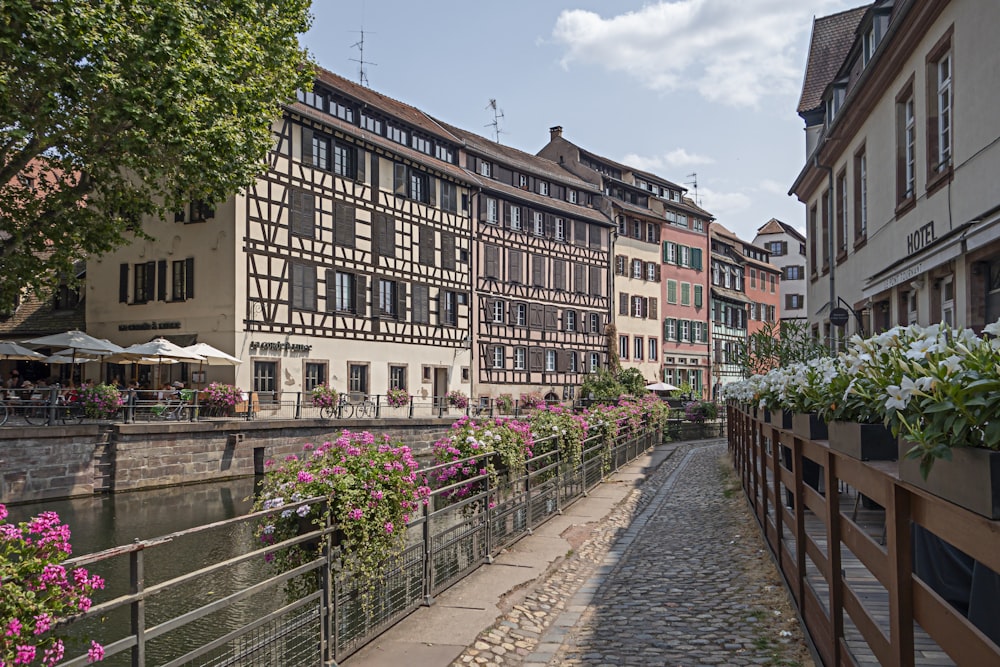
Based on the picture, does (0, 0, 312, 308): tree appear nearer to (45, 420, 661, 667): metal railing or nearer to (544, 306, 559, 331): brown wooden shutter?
(45, 420, 661, 667): metal railing

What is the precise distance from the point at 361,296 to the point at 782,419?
25.6m

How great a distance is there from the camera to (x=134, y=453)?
20469 mm

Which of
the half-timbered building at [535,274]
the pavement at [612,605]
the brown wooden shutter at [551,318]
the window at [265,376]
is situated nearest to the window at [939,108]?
the pavement at [612,605]

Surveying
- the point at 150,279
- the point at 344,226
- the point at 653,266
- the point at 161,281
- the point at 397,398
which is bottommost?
the point at 397,398

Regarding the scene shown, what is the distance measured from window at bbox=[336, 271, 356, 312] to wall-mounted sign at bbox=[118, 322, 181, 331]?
531cm

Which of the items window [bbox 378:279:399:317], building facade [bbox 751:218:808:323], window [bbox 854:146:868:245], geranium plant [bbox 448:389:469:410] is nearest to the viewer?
window [bbox 854:146:868:245]

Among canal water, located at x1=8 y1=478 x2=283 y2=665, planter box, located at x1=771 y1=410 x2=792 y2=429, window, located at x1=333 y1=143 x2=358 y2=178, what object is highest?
window, located at x1=333 y1=143 x2=358 y2=178

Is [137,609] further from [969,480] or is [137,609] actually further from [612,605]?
[612,605]

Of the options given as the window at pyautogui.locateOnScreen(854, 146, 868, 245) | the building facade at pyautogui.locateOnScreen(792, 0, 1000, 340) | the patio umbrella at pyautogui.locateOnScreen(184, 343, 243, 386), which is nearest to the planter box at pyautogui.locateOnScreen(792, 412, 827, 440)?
the building facade at pyautogui.locateOnScreen(792, 0, 1000, 340)

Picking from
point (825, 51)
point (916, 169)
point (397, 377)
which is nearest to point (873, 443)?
point (916, 169)

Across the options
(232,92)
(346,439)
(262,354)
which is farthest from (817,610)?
(262,354)

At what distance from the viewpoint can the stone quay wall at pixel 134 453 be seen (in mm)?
18516

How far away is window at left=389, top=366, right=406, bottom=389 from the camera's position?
32.4m

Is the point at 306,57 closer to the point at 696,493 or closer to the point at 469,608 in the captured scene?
the point at 696,493
